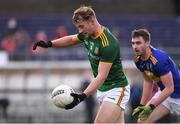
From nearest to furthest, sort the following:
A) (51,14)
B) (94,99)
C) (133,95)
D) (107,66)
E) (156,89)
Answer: (107,66) < (156,89) < (133,95) < (94,99) < (51,14)

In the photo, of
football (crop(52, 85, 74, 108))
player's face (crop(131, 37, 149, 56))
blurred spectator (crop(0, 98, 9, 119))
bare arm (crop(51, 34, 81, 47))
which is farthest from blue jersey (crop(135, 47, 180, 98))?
blurred spectator (crop(0, 98, 9, 119))

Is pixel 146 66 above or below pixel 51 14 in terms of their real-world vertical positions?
above

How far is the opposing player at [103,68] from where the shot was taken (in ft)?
30.1

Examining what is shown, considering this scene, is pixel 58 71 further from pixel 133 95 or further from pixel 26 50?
pixel 133 95

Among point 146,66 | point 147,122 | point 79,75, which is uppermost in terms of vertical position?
point 146,66

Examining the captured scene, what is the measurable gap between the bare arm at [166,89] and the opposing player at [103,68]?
456 millimetres

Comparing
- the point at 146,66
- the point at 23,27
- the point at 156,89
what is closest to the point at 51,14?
the point at 23,27

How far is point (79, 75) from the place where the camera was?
20.6 m

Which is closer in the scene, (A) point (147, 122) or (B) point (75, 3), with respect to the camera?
(A) point (147, 122)

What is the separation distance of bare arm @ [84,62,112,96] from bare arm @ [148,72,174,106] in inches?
37.6

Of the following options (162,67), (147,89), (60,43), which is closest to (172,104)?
(147,89)

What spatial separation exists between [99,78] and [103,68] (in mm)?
171

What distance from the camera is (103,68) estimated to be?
925 centimetres

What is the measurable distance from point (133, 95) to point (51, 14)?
12.6m
